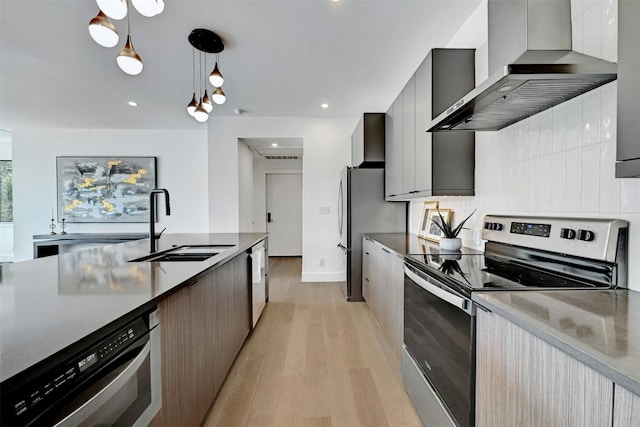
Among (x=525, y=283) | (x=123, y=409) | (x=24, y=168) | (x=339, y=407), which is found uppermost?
(x=24, y=168)

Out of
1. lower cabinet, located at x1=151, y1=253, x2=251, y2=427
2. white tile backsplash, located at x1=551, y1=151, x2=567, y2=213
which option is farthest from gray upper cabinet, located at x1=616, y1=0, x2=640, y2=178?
lower cabinet, located at x1=151, y1=253, x2=251, y2=427

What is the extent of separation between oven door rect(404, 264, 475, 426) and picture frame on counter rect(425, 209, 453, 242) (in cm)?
98

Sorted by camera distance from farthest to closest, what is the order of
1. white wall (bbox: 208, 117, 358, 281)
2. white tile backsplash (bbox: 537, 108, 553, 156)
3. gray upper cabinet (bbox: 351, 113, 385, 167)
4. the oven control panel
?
white wall (bbox: 208, 117, 358, 281) → gray upper cabinet (bbox: 351, 113, 385, 167) → white tile backsplash (bbox: 537, 108, 553, 156) → the oven control panel

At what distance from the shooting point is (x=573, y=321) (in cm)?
78

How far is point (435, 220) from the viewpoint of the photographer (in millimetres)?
2635

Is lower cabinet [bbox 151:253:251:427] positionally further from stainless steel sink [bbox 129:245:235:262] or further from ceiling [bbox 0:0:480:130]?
ceiling [bbox 0:0:480:130]

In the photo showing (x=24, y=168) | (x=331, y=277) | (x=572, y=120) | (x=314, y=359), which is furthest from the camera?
(x=24, y=168)

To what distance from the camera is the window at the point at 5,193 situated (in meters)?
6.13

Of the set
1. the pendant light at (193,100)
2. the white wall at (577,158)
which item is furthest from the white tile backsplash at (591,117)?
the pendant light at (193,100)

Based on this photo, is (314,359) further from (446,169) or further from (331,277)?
(331,277)

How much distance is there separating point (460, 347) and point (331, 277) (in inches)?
142

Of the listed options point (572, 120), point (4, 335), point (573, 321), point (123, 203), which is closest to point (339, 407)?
point (573, 321)

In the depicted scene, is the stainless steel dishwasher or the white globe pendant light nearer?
the white globe pendant light

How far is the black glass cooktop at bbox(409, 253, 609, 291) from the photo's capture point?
1.12 meters
